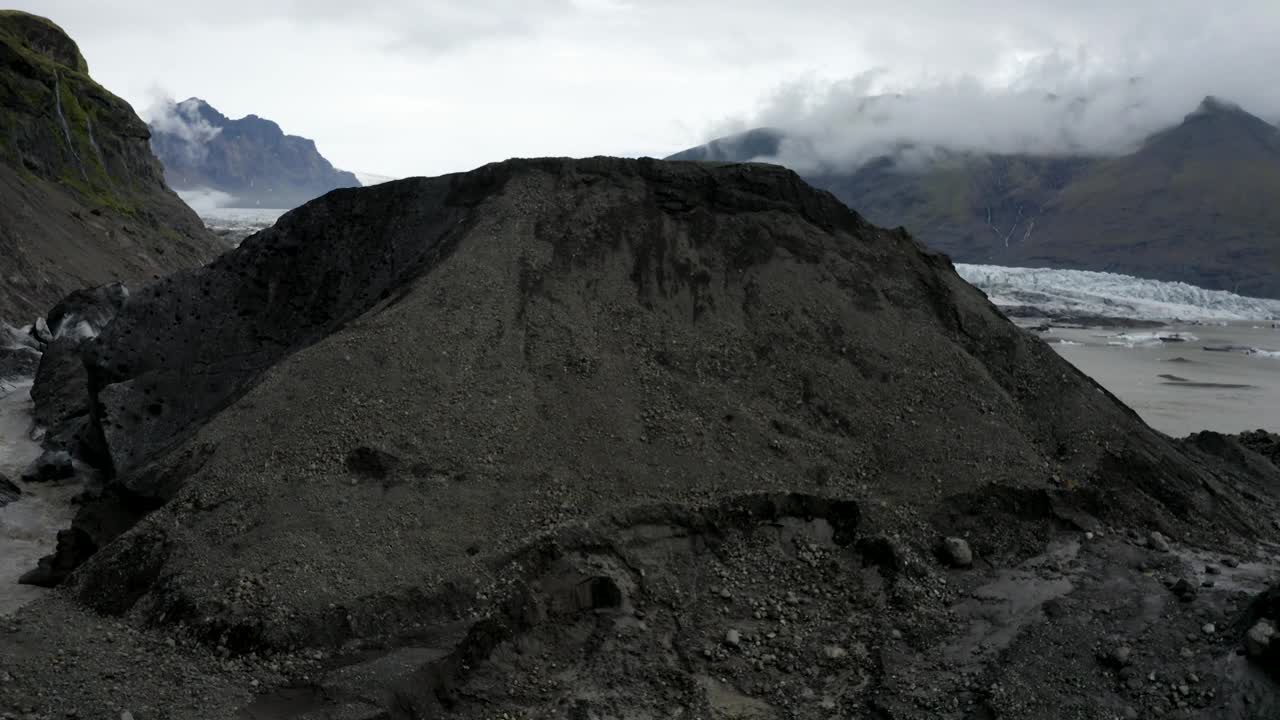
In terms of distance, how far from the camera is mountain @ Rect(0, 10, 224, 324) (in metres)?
44.3

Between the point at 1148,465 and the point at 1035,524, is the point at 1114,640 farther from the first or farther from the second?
the point at 1148,465

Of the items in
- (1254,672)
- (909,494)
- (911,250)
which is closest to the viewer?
(1254,672)

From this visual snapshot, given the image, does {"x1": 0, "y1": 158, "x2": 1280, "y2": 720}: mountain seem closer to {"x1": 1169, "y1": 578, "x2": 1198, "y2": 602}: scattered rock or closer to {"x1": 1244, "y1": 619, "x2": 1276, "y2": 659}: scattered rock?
{"x1": 1169, "y1": 578, "x2": 1198, "y2": 602}: scattered rock

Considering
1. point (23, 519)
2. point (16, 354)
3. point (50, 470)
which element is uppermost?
point (16, 354)

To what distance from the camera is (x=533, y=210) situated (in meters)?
18.0

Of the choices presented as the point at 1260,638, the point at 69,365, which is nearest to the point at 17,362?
the point at 69,365

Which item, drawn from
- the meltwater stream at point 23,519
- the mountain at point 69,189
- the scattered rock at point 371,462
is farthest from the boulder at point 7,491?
the mountain at point 69,189

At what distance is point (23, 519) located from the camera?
18328 millimetres

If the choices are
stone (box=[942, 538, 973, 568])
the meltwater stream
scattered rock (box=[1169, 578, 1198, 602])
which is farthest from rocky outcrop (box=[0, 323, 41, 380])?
scattered rock (box=[1169, 578, 1198, 602])

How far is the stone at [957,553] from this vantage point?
1364 cm

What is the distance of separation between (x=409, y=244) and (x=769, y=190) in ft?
24.5

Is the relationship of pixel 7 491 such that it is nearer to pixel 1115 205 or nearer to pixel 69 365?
pixel 69 365

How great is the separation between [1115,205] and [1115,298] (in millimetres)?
48755

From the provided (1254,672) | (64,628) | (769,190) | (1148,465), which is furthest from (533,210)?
(1254,672)
